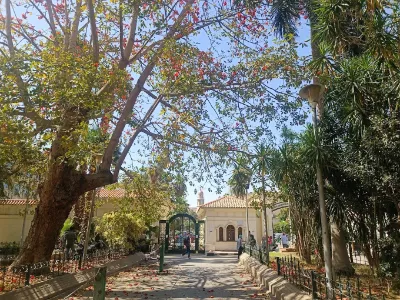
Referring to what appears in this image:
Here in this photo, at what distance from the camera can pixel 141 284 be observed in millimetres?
10695

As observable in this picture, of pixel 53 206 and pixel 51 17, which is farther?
pixel 51 17

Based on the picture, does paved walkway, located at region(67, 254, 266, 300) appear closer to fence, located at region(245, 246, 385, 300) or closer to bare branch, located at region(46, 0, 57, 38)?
fence, located at region(245, 246, 385, 300)

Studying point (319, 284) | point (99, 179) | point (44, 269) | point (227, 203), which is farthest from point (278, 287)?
point (227, 203)

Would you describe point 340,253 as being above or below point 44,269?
above

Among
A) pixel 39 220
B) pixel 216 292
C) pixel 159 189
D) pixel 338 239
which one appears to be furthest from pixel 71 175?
pixel 338 239

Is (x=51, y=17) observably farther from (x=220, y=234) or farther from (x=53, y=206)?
(x=220, y=234)

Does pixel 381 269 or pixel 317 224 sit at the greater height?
pixel 317 224

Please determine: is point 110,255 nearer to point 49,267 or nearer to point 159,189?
point 159,189

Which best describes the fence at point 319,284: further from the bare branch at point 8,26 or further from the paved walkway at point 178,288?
the bare branch at point 8,26

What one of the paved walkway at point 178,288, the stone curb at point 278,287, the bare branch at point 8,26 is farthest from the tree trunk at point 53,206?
the stone curb at point 278,287

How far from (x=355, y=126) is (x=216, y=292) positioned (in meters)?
5.48

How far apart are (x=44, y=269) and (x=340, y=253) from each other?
874cm

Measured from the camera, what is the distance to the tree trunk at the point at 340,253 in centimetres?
1091

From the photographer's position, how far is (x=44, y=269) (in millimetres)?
9000
